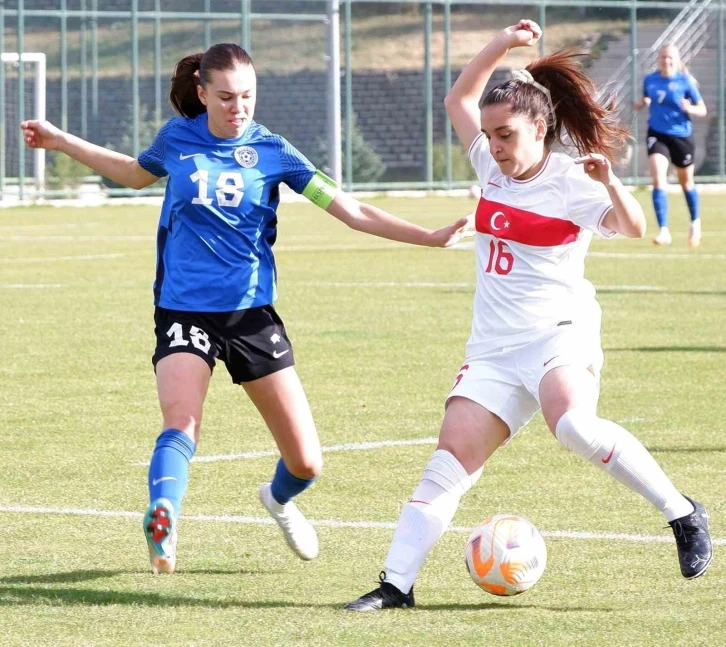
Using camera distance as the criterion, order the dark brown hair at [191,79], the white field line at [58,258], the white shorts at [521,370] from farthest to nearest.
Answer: the white field line at [58,258] < the dark brown hair at [191,79] < the white shorts at [521,370]

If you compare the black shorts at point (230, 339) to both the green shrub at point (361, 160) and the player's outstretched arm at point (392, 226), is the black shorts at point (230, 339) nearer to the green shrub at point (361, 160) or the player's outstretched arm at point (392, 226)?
the player's outstretched arm at point (392, 226)

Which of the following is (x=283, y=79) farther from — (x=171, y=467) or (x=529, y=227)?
(x=171, y=467)

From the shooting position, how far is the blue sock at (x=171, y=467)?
4910 mm

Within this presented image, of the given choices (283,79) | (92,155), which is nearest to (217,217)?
(92,155)

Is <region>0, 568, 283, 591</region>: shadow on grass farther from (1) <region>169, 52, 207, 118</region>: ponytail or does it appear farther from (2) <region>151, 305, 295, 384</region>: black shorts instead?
(1) <region>169, 52, 207, 118</region>: ponytail

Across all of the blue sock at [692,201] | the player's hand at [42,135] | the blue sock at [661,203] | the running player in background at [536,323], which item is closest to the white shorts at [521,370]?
the running player in background at [536,323]

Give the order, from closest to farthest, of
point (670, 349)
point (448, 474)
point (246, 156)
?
1. point (448, 474)
2. point (246, 156)
3. point (670, 349)

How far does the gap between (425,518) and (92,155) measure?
1.80 m

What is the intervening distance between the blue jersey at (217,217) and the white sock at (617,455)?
3.94 feet

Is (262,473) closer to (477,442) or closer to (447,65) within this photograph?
(477,442)

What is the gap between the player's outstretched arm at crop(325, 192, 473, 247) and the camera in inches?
206

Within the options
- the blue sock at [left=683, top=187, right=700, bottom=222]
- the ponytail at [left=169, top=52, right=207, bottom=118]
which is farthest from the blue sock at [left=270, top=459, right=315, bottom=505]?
the blue sock at [left=683, top=187, right=700, bottom=222]

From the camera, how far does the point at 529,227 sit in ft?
16.9

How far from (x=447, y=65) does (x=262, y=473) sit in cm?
2999
